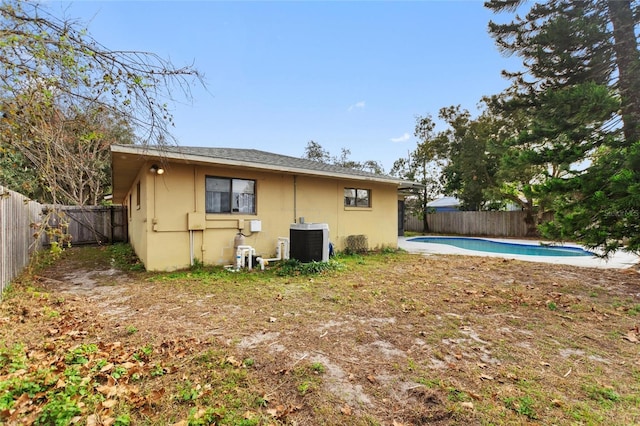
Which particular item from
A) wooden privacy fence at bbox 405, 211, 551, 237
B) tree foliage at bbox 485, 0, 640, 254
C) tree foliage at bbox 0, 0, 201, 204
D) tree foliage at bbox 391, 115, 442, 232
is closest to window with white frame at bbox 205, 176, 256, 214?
tree foliage at bbox 0, 0, 201, 204

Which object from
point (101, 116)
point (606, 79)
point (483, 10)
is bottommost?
point (101, 116)

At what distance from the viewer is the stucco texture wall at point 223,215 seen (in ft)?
21.3

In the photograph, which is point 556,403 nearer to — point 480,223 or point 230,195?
point 230,195

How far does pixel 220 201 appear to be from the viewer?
7.29m

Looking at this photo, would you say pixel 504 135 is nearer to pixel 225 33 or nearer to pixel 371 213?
pixel 371 213

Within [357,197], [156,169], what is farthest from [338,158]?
[156,169]

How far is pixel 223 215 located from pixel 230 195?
553mm

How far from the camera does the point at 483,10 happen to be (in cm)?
743

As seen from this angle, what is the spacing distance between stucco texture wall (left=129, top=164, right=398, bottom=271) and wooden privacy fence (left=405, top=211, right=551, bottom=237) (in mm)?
12388

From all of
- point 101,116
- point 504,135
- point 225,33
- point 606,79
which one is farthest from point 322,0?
point 504,135

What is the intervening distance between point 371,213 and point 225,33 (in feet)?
22.5

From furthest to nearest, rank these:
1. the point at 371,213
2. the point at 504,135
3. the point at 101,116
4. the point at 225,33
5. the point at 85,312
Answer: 1. the point at 504,135
2. the point at 371,213
3. the point at 225,33
4. the point at 85,312
5. the point at 101,116

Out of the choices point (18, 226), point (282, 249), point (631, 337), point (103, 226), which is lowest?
point (631, 337)

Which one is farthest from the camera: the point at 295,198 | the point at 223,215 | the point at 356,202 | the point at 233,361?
the point at 356,202
